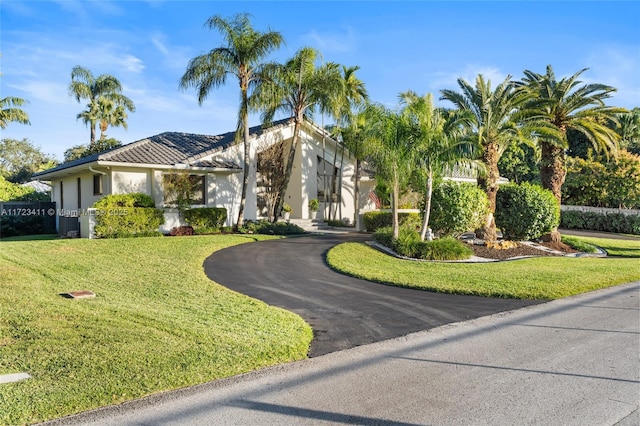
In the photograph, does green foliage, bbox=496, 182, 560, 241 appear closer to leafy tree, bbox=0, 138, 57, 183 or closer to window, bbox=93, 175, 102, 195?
window, bbox=93, 175, 102, 195

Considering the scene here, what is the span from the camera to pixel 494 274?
38.2 feet

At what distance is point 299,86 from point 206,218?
762cm

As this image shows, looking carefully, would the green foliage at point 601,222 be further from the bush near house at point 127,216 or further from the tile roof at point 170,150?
the bush near house at point 127,216

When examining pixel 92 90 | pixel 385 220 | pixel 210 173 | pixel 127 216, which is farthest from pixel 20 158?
pixel 385 220

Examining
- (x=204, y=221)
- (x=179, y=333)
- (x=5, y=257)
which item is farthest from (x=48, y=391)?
(x=204, y=221)

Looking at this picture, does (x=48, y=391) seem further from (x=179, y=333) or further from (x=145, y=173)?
(x=145, y=173)

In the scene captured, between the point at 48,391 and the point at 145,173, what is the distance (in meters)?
16.5

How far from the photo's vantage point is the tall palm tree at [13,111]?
27047 millimetres

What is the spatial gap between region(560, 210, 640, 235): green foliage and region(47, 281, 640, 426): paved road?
1051 inches

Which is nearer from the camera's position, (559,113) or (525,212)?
(525,212)

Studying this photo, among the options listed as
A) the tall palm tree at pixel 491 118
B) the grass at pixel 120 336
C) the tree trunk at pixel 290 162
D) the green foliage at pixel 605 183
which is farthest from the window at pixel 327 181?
the green foliage at pixel 605 183

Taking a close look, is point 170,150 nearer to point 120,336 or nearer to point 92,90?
point 120,336

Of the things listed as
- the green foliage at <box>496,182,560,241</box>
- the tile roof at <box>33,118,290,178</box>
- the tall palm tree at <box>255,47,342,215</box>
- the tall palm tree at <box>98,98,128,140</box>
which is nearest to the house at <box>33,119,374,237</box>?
the tile roof at <box>33,118,290,178</box>

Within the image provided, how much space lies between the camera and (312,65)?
68.8ft
